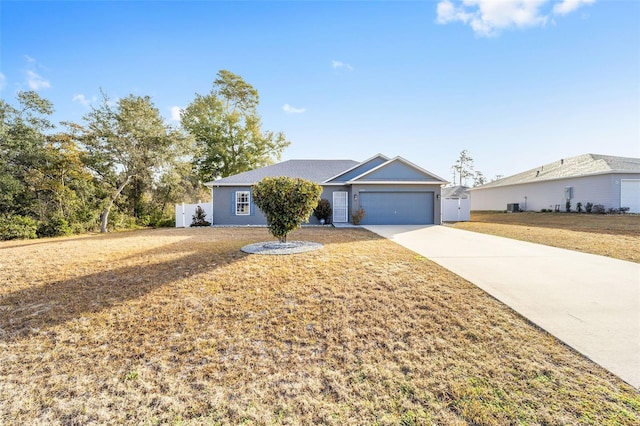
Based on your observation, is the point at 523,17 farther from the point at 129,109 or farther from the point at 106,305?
the point at 129,109

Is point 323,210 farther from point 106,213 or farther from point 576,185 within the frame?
point 576,185

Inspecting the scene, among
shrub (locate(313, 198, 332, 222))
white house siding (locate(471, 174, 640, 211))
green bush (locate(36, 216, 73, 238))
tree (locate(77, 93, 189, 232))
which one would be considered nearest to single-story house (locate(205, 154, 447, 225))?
shrub (locate(313, 198, 332, 222))

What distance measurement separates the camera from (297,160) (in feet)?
65.3

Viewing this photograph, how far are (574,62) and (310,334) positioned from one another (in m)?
18.5

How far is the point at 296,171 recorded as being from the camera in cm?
1816

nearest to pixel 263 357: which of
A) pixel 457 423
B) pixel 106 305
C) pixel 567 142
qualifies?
pixel 457 423

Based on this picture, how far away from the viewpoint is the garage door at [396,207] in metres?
16.2

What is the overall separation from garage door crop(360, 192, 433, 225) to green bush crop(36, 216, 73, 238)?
1562cm

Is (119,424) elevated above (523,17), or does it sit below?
below

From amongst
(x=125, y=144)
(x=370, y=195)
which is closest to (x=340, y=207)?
(x=370, y=195)

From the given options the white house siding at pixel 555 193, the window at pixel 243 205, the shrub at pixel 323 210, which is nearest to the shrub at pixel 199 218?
the window at pixel 243 205

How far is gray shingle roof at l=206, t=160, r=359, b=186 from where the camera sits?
16.7 m

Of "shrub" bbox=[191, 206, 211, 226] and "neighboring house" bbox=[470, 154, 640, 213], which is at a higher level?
"neighboring house" bbox=[470, 154, 640, 213]

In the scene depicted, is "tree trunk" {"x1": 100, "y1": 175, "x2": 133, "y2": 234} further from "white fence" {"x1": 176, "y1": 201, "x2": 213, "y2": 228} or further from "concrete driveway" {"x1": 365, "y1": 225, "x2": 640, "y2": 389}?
"concrete driveway" {"x1": 365, "y1": 225, "x2": 640, "y2": 389}
